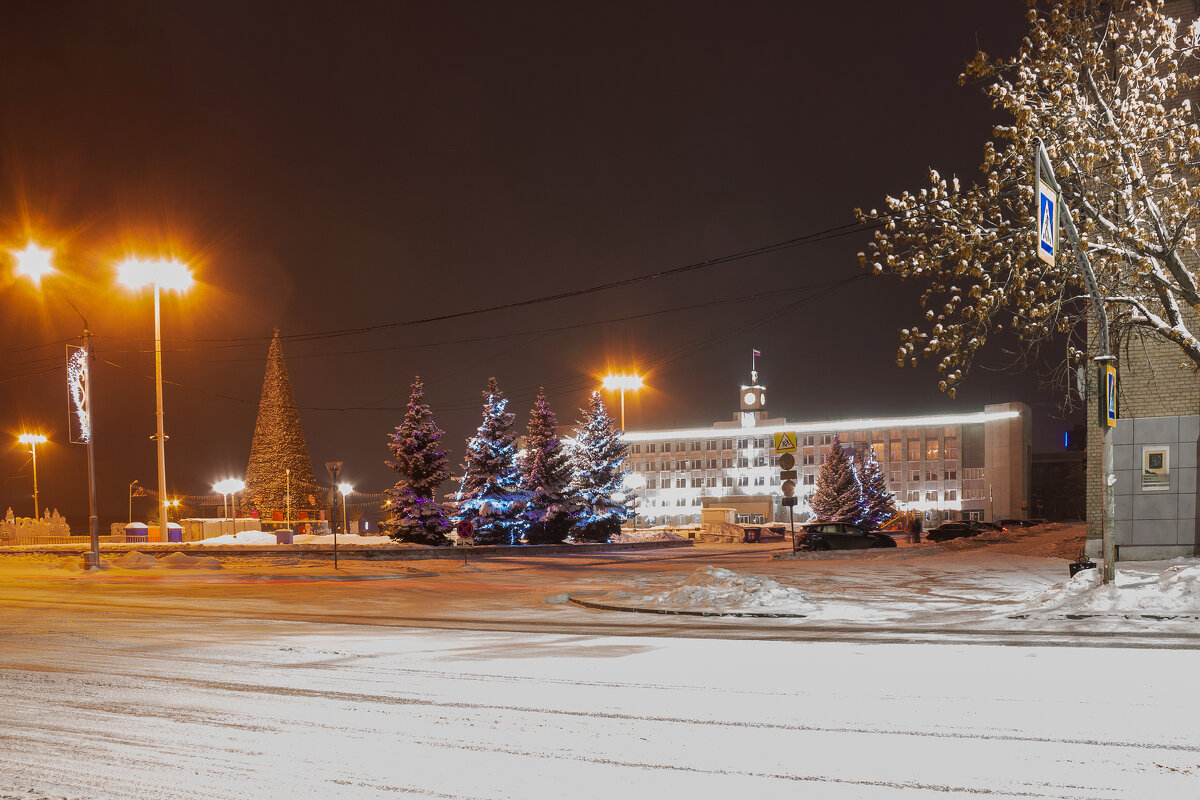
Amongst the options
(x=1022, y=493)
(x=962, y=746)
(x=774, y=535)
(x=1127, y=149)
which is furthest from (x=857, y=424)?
(x=962, y=746)

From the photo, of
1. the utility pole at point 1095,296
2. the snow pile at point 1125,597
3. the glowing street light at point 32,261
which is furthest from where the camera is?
the glowing street light at point 32,261

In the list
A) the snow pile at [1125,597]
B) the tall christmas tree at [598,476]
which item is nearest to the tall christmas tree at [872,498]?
the tall christmas tree at [598,476]

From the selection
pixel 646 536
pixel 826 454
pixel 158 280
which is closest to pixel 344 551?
pixel 158 280

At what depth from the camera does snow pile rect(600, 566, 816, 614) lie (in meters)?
15.9

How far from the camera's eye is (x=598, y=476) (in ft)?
171

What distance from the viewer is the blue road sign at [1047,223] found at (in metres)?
13.6

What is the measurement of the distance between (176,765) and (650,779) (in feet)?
10.4

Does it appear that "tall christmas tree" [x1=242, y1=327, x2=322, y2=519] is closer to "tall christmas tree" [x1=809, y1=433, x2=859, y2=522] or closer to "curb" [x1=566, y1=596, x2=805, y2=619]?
"curb" [x1=566, y1=596, x2=805, y2=619]

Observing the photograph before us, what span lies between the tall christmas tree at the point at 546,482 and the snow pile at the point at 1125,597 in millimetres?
32752

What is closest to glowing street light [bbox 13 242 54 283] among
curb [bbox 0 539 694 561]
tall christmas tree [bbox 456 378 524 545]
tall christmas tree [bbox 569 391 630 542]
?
curb [bbox 0 539 694 561]

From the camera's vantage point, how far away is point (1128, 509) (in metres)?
22.2

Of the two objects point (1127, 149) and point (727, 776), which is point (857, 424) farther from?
point (727, 776)

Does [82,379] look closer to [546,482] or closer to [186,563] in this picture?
[186,563]

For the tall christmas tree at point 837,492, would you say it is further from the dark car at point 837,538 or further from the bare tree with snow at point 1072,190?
the bare tree with snow at point 1072,190
